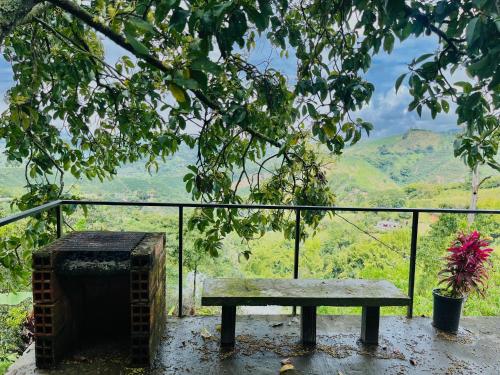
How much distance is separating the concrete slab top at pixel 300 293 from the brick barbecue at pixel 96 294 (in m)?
0.39

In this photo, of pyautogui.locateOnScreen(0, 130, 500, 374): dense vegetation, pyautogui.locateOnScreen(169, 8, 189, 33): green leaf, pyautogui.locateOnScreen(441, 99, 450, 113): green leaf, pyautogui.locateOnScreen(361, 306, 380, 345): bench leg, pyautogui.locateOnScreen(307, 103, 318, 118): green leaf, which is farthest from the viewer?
pyautogui.locateOnScreen(0, 130, 500, 374): dense vegetation

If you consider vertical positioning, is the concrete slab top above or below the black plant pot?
above

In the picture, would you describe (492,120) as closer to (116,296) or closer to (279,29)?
(279,29)

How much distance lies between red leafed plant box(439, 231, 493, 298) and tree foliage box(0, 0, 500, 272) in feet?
2.61

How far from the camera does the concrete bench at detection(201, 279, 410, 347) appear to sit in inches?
93.5

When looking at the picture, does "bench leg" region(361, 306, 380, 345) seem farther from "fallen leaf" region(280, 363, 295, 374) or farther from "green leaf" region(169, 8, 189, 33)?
"green leaf" region(169, 8, 189, 33)

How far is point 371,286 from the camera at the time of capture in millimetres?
2629

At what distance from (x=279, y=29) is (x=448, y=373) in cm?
257

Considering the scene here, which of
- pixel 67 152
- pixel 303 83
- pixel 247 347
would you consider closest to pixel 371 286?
pixel 247 347

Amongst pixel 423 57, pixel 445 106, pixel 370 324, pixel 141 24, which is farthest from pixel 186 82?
pixel 370 324

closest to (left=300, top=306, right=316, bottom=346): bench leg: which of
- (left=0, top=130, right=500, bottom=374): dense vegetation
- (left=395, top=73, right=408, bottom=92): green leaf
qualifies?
(left=395, top=73, right=408, bottom=92): green leaf

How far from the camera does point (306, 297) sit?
7.85 ft

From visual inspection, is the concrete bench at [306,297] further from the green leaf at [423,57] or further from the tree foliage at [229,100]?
the green leaf at [423,57]

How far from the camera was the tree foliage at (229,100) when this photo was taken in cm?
182
